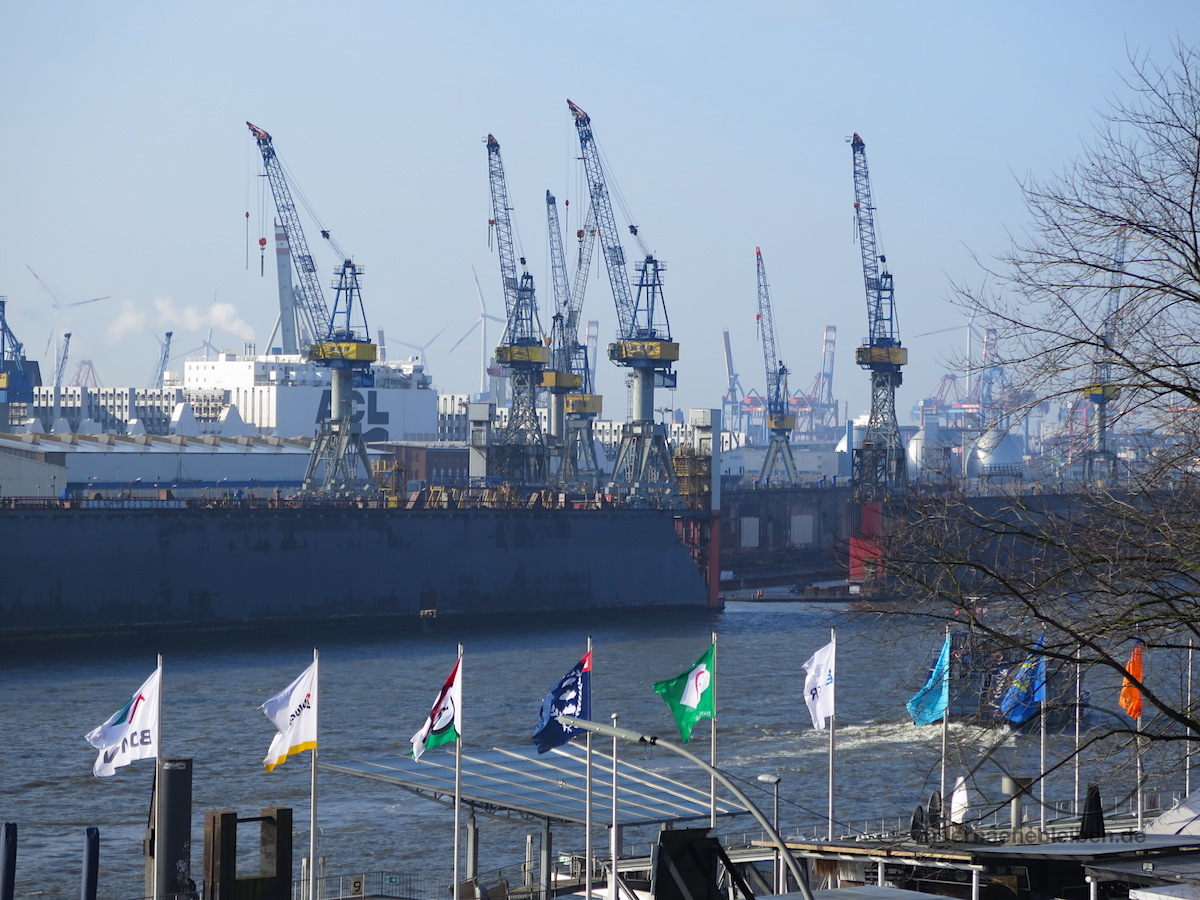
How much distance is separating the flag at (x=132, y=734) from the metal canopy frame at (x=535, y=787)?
2869 millimetres

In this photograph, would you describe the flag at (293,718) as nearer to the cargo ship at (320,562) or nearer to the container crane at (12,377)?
the cargo ship at (320,562)

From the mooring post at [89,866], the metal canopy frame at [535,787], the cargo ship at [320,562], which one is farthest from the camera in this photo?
the cargo ship at [320,562]

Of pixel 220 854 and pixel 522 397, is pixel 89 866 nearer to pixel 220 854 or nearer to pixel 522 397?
pixel 220 854

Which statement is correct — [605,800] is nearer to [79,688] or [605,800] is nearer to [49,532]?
[79,688]

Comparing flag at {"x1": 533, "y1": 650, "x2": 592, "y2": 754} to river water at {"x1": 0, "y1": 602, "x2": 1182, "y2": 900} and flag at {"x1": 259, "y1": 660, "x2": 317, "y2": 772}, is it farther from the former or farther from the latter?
river water at {"x1": 0, "y1": 602, "x2": 1182, "y2": 900}

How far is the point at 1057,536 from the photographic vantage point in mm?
11422

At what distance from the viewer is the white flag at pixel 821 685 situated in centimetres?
2011

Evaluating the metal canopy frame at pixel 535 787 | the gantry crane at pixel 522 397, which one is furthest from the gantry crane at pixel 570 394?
the metal canopy frame at pixel 535 787

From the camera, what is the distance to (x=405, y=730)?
3844 centimetres

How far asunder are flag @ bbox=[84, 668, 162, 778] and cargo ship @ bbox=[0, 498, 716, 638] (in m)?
44.6

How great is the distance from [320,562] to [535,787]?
48323 mm

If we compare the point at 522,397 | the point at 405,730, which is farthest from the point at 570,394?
the point at 405,730

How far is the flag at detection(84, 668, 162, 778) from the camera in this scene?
54.9 feet

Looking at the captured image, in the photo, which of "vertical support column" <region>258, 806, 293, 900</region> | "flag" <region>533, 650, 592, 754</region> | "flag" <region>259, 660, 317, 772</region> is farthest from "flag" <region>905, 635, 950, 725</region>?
"vertical support column" <region>258, 806, 293, 900</region>
